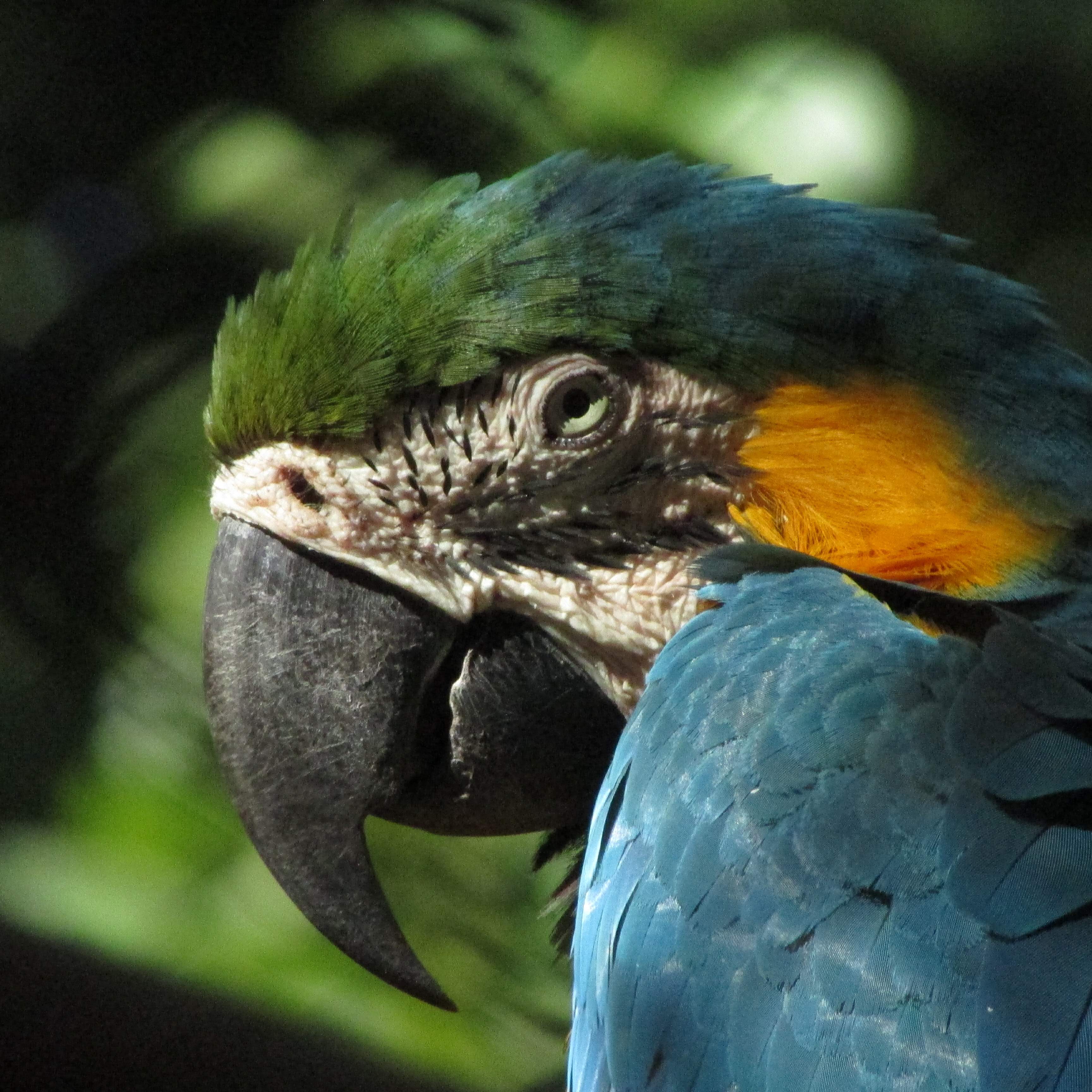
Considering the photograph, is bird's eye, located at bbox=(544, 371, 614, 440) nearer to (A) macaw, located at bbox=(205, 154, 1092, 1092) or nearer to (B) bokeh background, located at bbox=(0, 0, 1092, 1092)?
(A) macaw, located at bbox=(205, 154, 1092, 1092)

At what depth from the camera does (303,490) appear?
109 centimetres

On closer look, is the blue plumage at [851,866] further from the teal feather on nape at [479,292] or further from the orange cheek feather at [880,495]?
the teal feather on nape at [479,292]

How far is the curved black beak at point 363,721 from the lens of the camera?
3.44 feet

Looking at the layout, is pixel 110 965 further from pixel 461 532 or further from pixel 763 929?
pixel 763 929

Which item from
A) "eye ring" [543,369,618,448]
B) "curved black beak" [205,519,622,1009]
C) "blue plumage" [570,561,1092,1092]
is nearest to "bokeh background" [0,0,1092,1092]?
"curved black beak" [205,519,622,1009]

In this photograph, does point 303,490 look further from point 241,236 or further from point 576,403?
point 241,236

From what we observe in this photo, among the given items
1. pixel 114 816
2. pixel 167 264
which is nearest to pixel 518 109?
pixel 167 264

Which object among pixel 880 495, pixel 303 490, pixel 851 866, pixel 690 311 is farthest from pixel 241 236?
pixel 851 866

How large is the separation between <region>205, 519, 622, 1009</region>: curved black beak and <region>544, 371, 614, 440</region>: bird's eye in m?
0.16

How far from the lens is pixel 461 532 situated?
1.09 meters

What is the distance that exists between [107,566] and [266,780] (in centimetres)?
88

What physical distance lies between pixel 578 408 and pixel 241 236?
3.02ft

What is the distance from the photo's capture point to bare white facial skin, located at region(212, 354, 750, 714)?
108 centimetres

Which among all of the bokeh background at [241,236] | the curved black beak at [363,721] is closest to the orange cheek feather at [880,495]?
the curved black beak at [363,721]
